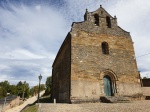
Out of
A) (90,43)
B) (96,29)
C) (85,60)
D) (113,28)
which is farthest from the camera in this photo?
(113,28)

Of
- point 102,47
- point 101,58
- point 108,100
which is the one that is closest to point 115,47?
point 102,47

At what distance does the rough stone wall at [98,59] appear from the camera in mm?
13750

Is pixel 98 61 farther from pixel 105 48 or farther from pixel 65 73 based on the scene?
pixel 65 73

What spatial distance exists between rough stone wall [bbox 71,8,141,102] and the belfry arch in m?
0.21

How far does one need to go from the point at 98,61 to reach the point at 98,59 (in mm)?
234

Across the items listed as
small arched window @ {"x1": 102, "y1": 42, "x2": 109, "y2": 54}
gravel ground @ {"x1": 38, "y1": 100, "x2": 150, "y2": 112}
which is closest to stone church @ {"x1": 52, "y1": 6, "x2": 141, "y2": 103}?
small arched window @ {"x1": 102, "y1": 42, "x2": 109, "y2": 54}

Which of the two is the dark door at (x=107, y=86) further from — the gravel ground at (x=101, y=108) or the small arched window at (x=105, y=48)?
the gravel ground at (x=101, y=108)

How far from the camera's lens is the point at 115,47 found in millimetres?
16766

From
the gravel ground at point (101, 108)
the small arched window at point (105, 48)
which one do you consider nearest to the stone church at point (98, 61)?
the small arched window at point (105, 48)

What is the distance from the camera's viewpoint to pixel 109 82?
602 inches

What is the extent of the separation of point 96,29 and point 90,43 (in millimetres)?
2115

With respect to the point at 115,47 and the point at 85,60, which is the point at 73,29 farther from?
the point at 115,47

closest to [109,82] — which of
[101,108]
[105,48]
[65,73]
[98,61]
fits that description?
[98,61]

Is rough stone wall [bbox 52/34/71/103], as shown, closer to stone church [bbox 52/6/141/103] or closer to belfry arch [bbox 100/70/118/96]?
stone church [bbox 52/6/141/103]
